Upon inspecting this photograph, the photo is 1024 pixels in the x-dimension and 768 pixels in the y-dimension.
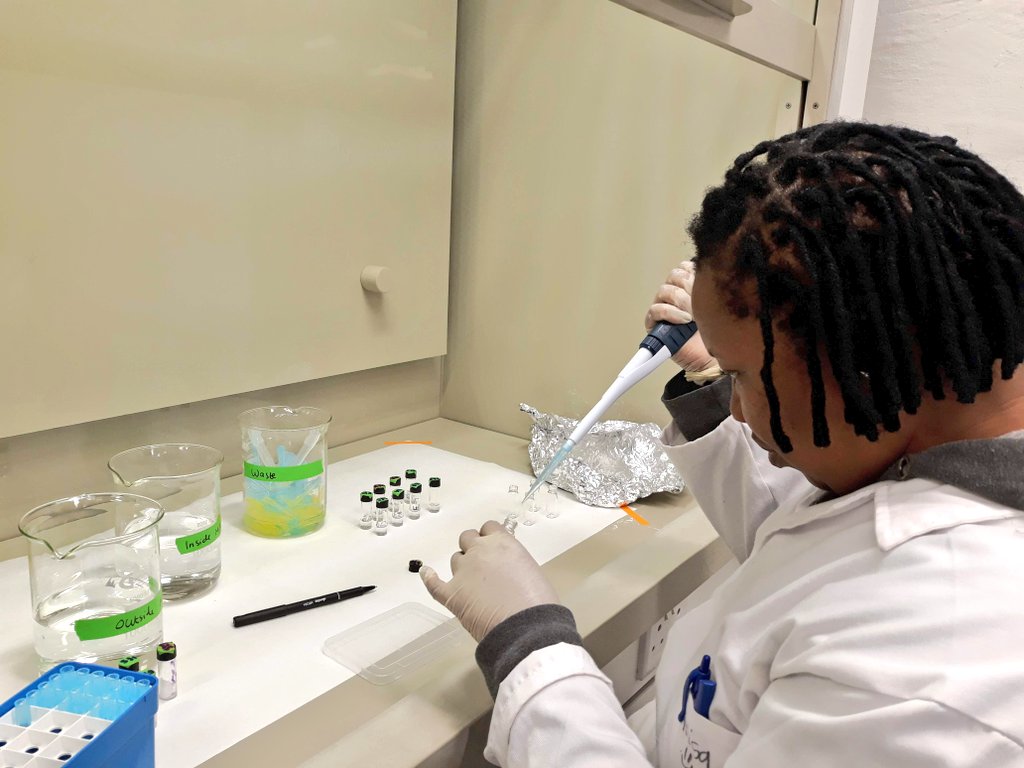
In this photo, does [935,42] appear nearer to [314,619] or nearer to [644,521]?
[644,521]

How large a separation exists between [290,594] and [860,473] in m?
0.52

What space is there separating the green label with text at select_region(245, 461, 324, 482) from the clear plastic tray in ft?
0.68

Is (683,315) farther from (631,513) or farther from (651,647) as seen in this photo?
(651,647)

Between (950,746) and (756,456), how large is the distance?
0.43 metres

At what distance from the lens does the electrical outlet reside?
2.90 feet

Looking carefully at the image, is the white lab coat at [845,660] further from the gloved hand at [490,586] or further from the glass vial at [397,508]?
the glass vial at [397,508]

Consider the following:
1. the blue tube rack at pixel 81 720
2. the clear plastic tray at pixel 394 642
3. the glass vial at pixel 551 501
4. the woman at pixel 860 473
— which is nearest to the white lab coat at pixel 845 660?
the woman at pixel 860 473

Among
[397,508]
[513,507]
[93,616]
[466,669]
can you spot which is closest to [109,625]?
[93,616]

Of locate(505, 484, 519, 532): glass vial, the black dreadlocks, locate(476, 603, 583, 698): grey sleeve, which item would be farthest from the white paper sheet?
the black dreadlocks

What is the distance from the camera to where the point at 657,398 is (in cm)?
107

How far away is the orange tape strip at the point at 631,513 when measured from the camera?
935 mm

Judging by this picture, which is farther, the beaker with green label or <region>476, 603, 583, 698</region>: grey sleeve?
the beaker with green label

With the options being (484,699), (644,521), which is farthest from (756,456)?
(484,699)

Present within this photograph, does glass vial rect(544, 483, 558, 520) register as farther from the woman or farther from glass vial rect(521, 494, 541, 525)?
the woman
